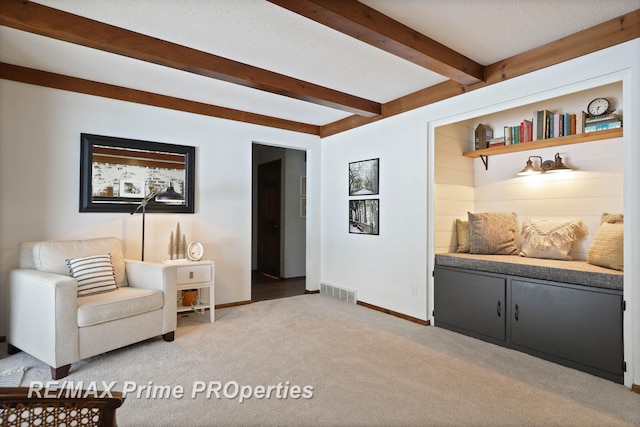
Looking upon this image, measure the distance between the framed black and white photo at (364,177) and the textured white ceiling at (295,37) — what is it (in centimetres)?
96

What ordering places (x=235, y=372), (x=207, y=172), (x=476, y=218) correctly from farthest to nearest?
(x=207, y=172) → (x=476, y=218) → (x=235, y=372)

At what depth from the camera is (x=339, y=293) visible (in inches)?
191

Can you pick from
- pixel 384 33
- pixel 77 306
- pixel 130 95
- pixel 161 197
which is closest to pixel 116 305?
pixel 77 306

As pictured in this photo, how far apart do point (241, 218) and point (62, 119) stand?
2.06 meters

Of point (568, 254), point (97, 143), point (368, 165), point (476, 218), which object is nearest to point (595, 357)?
point (568, 254)

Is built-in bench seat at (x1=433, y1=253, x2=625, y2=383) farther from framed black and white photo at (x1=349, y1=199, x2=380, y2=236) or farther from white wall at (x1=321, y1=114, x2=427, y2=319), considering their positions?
framed black and white photo at (x1=349, y1=199, x2=380, y2=236)

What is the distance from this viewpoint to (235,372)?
2537 mm

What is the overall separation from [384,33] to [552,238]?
2.33 metres

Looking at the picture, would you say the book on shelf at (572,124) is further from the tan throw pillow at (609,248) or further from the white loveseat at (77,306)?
the white loveseat at (77,306)

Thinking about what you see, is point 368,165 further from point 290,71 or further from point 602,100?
point 602,100

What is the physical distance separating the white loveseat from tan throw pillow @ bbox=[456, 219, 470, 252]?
2866mm

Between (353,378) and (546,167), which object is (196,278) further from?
(546,167)

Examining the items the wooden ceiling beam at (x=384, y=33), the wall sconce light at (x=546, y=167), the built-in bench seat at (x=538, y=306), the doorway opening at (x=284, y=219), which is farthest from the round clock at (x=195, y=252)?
the wall sconce light at (x=546, y=167)

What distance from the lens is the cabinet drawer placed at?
11.7 ft
